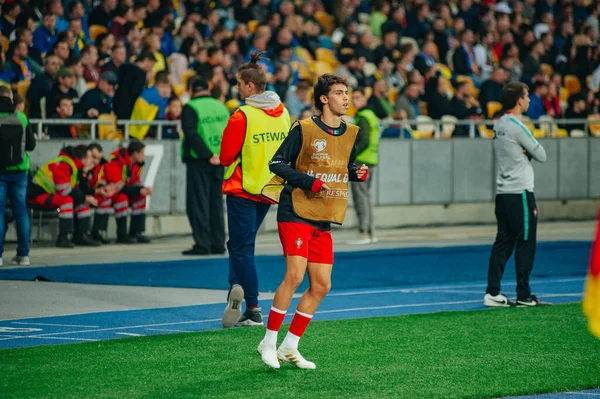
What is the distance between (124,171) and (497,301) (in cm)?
767

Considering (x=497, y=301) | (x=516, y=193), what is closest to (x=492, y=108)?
(x=516, y=193)

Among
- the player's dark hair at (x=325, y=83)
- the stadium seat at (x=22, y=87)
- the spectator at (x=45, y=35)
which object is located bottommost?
the player's dark hair at (x=325, y=83)

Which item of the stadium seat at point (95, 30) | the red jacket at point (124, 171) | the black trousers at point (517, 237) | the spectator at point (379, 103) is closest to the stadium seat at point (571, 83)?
the spectator at point (379, 103)

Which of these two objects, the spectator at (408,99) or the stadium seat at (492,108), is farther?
the stadium seat at (492,108)

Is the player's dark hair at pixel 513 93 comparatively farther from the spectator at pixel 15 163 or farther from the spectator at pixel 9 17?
→ the spectator at pixel 9 17

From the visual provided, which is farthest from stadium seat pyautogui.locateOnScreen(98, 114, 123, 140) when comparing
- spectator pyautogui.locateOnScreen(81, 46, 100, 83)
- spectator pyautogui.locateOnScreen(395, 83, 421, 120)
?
spectator pyautogui.locateOnScreen(395, 83, 421, 120)

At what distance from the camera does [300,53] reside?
76.9ft

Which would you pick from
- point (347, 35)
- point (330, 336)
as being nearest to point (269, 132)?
point (330, 336)

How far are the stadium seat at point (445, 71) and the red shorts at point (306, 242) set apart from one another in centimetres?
1738

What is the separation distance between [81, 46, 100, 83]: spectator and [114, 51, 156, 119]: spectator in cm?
80

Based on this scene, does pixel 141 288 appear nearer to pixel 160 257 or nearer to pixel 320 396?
pixel 160 257

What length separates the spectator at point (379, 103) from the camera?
69.6 ft

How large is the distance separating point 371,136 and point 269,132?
25.9 feet

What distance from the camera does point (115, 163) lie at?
17531 millimetres
